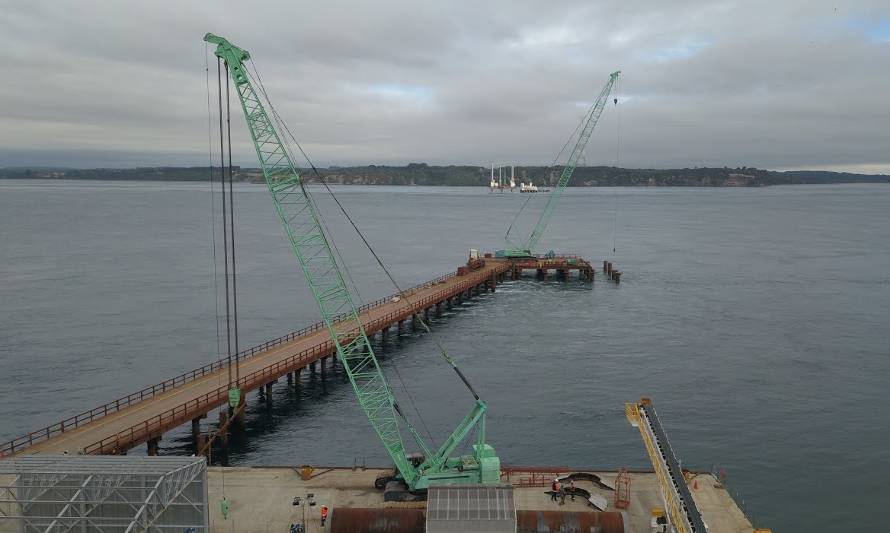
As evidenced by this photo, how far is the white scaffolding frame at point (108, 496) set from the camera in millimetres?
28391

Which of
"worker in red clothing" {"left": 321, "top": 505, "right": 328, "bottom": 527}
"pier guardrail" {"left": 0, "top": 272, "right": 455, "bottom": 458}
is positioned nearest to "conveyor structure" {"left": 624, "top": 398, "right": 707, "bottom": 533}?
"worker in red clothing" {"left": 321, "top": 505, "right": 328, "bottom": 527}

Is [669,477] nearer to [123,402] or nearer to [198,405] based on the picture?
[198,405]

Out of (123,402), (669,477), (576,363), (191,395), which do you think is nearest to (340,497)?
(669,477)

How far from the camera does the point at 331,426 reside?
189ft

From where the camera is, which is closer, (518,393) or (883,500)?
(883,500)

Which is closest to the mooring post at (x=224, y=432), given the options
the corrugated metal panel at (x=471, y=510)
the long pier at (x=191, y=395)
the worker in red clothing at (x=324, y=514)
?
the long pier at (x=191, y=395)

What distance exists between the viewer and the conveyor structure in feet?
98.7

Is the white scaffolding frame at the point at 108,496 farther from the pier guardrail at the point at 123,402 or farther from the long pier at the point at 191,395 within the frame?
the pier guardrail at the point at 123,402

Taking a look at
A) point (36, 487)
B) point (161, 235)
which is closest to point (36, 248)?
point (161, 235)

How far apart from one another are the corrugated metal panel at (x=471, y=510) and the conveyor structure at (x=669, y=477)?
672cm

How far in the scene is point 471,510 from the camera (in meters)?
31.2

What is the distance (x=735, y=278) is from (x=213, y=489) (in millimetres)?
105121

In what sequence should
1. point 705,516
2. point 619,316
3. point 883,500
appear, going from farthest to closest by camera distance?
→ point 619,316
point 883,500
point 705,516

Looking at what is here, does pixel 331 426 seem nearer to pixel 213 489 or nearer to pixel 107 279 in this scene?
pixel 213 489
